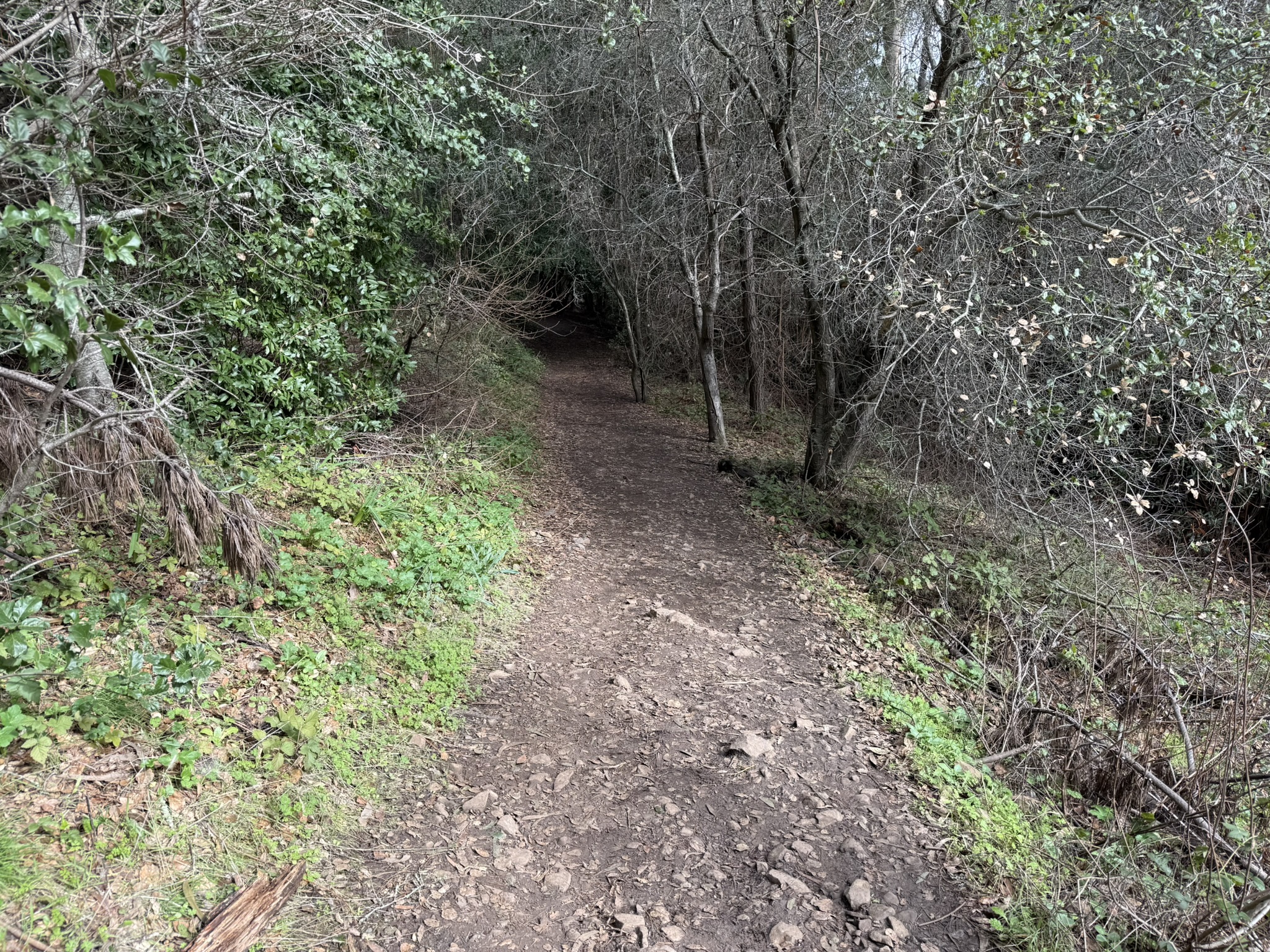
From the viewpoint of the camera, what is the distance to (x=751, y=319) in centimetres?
1365

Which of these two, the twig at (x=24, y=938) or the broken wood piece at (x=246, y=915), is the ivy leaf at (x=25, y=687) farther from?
the broken wood piece at (x=246, y=915)

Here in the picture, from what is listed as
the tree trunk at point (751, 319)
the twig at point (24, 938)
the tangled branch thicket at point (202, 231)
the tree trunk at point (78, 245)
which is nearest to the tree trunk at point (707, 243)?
the tree trunk at point (751, 319)

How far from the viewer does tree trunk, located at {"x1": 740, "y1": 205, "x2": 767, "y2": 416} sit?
1227 cm

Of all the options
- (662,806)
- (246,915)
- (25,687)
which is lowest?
(662,806)

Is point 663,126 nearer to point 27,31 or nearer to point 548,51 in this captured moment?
point 548,51

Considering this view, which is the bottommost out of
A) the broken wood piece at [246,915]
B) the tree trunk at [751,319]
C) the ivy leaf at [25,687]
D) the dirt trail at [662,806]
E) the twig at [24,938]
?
the dirt trail at [662,806]

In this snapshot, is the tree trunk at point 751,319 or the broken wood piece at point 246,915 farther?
the tree trunk at point 751,319

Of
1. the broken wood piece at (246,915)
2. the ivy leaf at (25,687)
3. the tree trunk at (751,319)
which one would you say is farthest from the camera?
the tree trunk at (751,319)

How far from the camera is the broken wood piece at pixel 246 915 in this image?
2.68 metres

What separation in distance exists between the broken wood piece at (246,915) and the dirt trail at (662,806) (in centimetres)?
36

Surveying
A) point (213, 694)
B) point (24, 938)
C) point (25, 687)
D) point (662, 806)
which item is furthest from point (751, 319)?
point (24, 938)

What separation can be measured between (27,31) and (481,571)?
4350 mm

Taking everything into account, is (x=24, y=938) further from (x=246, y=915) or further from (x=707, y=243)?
(x=707, y=243)

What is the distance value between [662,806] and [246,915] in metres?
1.99
